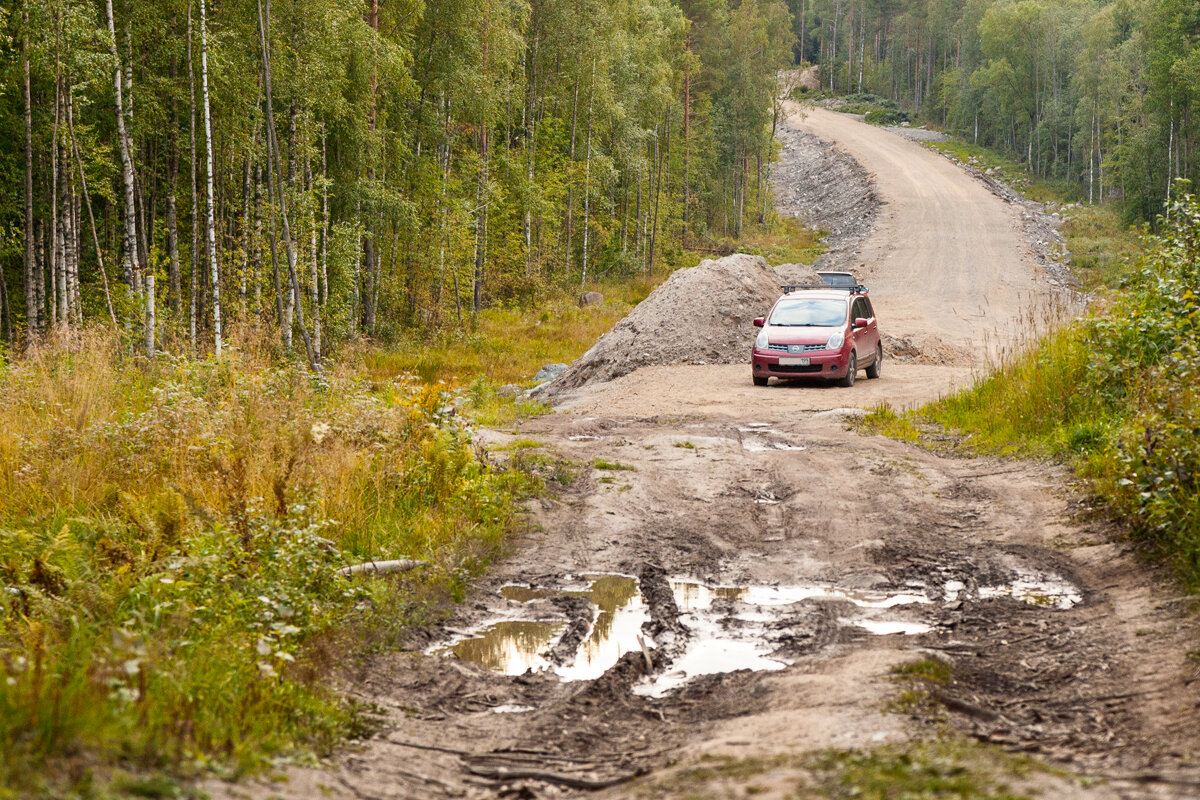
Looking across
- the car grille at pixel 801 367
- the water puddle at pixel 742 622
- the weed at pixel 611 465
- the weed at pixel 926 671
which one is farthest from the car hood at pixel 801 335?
the weed at pixel 926 671

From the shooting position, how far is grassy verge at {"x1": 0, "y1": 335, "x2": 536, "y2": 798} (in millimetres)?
3590

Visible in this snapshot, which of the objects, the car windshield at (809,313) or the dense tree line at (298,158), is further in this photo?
the dense tree line at (298,158)

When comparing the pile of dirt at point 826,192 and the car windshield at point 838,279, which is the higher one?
the pile of dirt at point 826,192

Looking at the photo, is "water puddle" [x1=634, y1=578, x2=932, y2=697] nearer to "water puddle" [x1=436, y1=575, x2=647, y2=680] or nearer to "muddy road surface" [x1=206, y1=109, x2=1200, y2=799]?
"muddy road surface" [x1=206, y1=109, x2=1200, y2=799]

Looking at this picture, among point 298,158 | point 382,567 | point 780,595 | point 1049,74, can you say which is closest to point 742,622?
point 780,595

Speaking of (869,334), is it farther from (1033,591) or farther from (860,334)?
(1033,591)

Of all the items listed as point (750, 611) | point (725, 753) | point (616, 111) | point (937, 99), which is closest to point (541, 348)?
point (616, 111)

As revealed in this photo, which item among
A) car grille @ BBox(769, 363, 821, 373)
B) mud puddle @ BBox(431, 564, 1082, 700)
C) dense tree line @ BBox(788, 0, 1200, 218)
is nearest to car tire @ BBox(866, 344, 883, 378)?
car grille @ BBox(769, 363, 821, 373)

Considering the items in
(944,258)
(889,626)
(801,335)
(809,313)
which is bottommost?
(889,626)

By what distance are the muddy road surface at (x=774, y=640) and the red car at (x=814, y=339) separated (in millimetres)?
6136

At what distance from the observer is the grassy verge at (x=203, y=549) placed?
141 inches

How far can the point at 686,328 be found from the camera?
23859 millimetres

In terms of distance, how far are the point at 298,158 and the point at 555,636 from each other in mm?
21424

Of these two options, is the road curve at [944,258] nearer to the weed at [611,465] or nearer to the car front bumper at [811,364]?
the car front bumper at [811,364]
